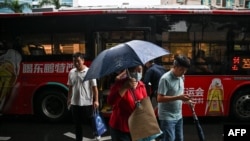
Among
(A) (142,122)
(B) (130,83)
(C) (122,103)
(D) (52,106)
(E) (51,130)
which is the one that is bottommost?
(E) (51,130)

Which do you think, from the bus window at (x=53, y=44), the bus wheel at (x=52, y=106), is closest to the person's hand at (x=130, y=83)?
the bus window at (x=53, y=44)

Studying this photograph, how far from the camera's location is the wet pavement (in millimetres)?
7895

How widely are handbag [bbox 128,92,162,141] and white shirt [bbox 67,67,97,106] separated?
2.52 metres

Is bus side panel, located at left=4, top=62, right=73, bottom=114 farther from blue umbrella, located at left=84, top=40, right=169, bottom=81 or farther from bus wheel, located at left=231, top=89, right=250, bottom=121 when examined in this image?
blue umbrella, located at left=84, top=40, right=169, bottom=81

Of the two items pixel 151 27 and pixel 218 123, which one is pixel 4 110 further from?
pixel 218 123

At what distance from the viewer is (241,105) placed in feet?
29.7

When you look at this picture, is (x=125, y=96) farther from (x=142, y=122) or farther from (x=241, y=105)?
(x=241, y=105)

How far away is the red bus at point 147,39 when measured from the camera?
8.94 metres

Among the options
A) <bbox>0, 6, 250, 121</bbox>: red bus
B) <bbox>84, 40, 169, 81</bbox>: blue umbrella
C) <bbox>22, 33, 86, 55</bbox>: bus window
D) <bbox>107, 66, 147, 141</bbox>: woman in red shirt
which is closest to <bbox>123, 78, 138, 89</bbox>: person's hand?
<bbox>107, 66, 147, 141</bbox>: woman in red shirt

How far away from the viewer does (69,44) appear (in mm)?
9211

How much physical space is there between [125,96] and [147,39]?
5.01 m

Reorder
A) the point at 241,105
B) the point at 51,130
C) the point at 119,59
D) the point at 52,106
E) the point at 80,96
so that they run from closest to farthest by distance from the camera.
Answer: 1. the point at 119,59
2. the point at 80,96
3. the point at 51,130
4. the point at 241,105
5. the point at 52,106

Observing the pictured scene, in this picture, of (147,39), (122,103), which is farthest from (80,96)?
(147,39)

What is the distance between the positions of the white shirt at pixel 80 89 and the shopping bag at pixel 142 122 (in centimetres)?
252
